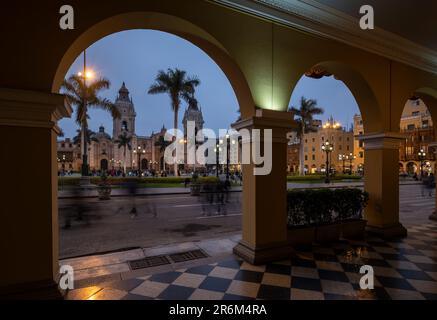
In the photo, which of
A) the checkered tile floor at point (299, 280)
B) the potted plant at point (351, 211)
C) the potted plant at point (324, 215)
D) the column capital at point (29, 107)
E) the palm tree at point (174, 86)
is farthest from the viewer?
the palm tree at point (174, 86)

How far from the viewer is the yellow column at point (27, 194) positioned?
11.0ft

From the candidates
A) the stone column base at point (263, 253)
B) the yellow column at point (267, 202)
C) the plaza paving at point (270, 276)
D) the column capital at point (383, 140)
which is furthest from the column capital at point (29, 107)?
the column capital at point (383, 140)

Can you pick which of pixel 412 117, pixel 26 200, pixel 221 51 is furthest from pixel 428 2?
pixel 412 117

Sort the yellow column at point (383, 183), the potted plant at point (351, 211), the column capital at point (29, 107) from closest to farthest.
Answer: the column capital at point (29, 107), the potted plant at point (351, 211), the yellow column at point (383, 183)

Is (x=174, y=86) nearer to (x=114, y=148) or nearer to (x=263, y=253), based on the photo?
(x=263, y=253)

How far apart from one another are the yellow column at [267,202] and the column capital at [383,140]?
3.30 meters

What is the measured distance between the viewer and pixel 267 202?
17.0 ft

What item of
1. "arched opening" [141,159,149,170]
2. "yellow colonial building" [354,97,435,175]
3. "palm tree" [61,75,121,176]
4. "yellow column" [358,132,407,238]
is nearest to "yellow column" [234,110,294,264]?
"yellow column" [358,132,407,238]

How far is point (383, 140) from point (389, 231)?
2.51 meters

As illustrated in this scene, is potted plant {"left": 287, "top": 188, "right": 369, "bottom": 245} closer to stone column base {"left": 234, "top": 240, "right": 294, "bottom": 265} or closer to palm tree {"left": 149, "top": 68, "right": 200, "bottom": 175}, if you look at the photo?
stone column base {"left": 234, "top": 240, "right": 294, "bottom": 265}

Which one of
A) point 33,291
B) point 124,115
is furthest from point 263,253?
point 124,115

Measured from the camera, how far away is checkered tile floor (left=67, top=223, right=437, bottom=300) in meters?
3.80

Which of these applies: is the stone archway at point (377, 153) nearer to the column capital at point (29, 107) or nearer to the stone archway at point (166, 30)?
the stone archway at point (166, 30)

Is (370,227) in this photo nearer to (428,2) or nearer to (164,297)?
(428,2)
